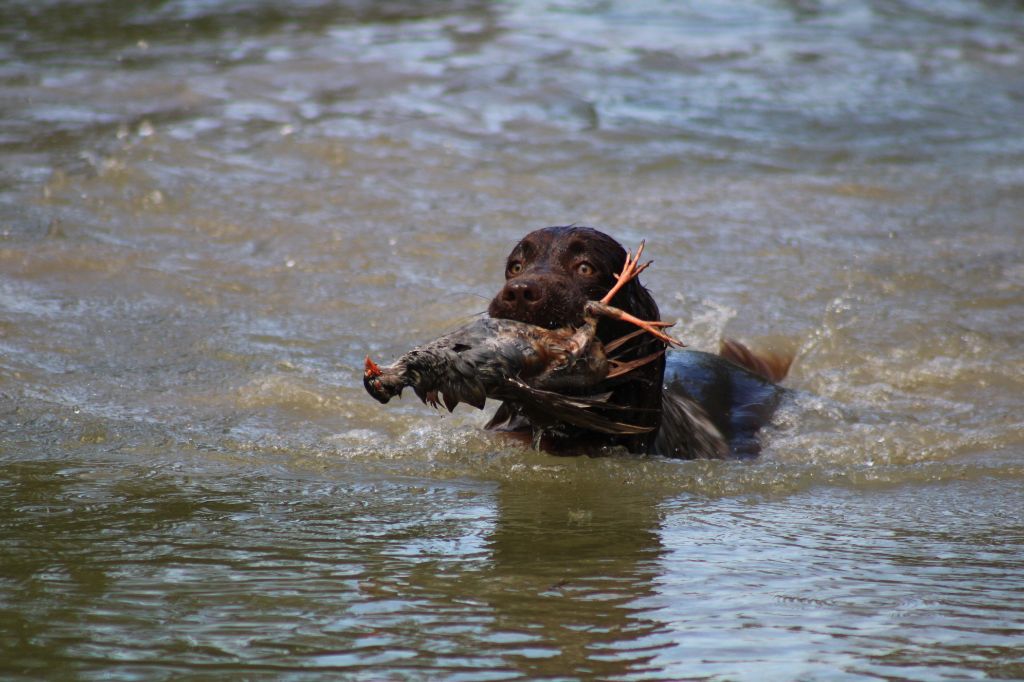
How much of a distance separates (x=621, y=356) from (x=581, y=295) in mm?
280

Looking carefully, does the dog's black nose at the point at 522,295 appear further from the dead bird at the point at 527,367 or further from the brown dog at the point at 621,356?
the dead bird at the point at 527,367

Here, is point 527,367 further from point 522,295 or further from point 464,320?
point 464,320

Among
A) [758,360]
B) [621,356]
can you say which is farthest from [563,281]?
[758,360]

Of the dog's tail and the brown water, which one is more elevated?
the brown water

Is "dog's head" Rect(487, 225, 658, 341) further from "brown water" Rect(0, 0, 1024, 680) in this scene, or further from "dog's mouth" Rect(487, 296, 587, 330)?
"brown water" Rect(0, 0, 1024, 680)

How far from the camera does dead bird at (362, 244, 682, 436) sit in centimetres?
421

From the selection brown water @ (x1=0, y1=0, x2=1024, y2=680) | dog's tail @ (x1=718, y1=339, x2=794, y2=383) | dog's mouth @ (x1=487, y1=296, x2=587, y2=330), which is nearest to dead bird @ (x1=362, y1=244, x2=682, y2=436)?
dog's mouth @ (x1=487, y1=296, x2=587, y2=330)

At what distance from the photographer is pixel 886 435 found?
19.8 feet

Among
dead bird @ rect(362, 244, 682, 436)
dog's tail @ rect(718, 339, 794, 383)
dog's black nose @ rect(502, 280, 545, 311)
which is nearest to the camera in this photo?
dead bird @ rect(362, 244, 682, 436)

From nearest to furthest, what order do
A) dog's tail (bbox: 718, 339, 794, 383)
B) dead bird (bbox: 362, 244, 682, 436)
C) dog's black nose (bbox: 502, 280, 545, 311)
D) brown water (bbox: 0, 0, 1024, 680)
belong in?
brown water (bbox: 0, 0, 1024, 680)
dead bird (bbox: 362, 244, 682, 436)
dog's black nose (bbox: 502, 280, 545, 311)
dog's tail (bbox: 718, 339, 794, 383)

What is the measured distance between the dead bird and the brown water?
36cm

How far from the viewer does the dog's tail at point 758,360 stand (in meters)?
7.12

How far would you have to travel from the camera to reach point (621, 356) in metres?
4.97

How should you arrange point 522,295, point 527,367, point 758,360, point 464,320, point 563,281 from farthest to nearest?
point 464,320, point 758,360, point 563,281, point 522,295, point 527,367
